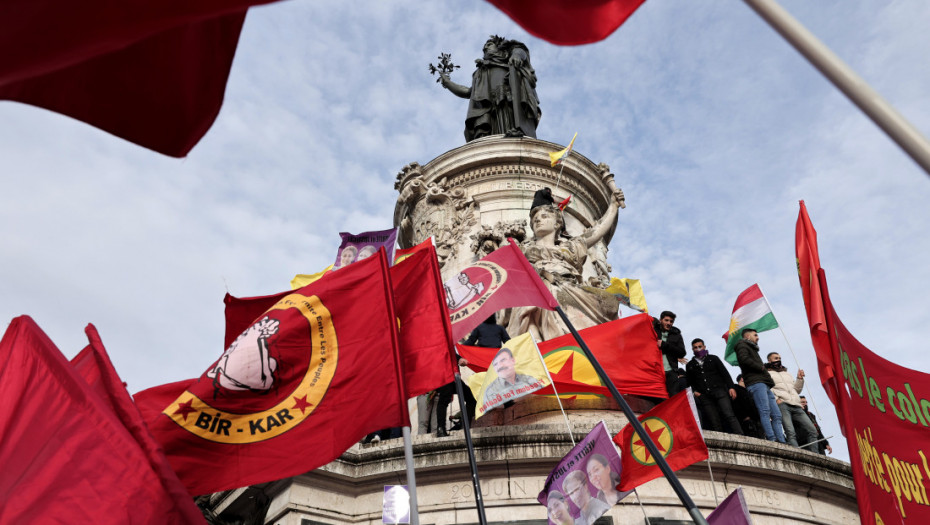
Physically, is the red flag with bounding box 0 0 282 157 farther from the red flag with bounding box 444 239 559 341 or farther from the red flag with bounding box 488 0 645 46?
the red flag with bounding box 444 239 559 341

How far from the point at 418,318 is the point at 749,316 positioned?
6.85 metres

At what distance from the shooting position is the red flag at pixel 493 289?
8.74 metres

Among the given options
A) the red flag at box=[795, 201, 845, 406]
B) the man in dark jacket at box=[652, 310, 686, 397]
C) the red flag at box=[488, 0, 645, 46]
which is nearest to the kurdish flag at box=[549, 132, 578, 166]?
the man in dark jacket at box=[652, 310, 686, 397]

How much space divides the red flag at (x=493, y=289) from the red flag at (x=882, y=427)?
2.94 metres

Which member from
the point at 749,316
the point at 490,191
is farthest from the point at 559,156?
the point at 749,316

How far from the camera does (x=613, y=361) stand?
1049 cm

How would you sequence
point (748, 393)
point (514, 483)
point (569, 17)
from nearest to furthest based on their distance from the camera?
point (569, 17)
point (514, 483)
point (748, 393)

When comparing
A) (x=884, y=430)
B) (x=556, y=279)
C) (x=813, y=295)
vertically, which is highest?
(x=556, y=279)

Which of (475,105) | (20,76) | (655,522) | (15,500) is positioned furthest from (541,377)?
(475,105)

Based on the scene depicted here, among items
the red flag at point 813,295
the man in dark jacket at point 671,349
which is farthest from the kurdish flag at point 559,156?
the red flag at point 813,295

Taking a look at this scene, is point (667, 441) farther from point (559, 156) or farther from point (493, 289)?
point (559, 156)

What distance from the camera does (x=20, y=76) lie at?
98.3 inches

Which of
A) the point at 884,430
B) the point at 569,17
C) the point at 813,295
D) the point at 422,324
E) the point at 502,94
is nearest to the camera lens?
the point at 569,17

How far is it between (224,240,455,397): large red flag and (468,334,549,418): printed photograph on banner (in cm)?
178
